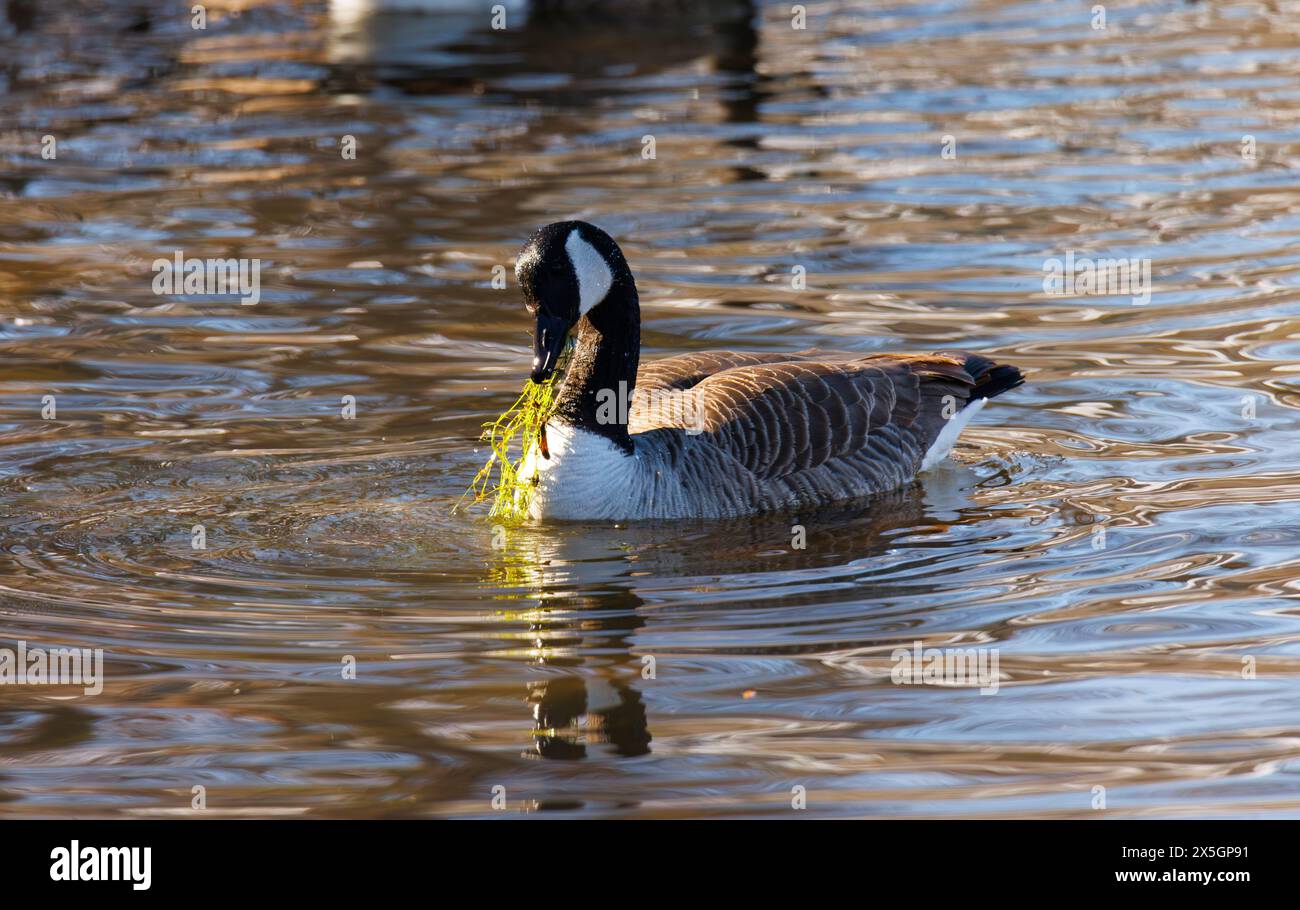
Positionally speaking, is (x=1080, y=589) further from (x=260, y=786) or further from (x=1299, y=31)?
(x=1299, y=31)

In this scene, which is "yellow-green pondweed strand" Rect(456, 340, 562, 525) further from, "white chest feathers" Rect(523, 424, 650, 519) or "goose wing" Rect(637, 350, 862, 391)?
"goose wing" Rect(637, 350, 862, 391)

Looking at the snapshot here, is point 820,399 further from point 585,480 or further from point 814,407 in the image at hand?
point 585,480

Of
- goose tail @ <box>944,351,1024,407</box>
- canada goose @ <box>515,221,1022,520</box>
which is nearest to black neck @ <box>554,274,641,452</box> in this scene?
canada goose @ <box>515,221,1022,520</box>

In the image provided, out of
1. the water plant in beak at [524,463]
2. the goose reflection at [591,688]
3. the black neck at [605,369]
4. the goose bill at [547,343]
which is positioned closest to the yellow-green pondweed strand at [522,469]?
the water plant in beak at [524,463]

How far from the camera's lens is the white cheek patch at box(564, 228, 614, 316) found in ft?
29.2

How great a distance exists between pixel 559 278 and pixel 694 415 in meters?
1.29

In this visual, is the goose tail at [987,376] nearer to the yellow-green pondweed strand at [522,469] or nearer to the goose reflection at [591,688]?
the yellow-green pondweed strand at [522,469]

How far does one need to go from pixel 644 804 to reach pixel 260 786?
1.36 meters

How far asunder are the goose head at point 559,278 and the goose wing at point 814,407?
934 mm

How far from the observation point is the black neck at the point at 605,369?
9344 mm

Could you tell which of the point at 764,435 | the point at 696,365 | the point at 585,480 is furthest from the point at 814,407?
the point at 585,480

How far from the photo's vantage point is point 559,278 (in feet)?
28.9

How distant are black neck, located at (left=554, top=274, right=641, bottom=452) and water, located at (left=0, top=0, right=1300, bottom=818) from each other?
549mm

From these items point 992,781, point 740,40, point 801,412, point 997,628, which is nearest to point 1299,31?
point 740,40
